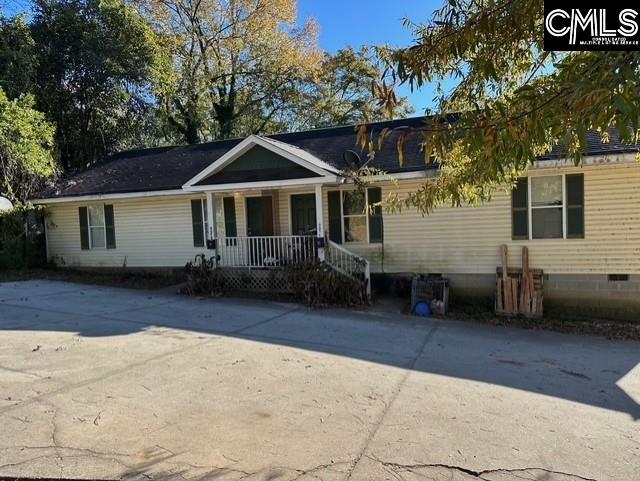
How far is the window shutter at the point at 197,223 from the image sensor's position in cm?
1423

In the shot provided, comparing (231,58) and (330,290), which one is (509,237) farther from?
(231,58)

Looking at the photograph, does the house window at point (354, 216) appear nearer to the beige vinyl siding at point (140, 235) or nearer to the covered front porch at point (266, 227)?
the covered front porch at point (266, 227)

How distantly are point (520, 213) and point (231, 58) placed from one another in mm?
21265

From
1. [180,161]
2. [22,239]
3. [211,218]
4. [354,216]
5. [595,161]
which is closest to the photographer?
[595,161]

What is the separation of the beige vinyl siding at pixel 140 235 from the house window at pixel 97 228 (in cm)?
24

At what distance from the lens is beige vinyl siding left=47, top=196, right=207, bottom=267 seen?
1445 cm

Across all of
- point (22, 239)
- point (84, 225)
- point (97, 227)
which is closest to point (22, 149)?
point (84, 225)

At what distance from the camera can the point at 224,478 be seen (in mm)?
3279

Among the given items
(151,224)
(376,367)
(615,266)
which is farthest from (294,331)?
(151,224)

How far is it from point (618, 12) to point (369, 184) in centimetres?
903

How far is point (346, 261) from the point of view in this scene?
11.8m

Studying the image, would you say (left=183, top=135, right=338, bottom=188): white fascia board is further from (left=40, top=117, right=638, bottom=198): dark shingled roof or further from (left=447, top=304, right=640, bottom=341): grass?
(left=447, top=304, right=640, bottom=341): grass

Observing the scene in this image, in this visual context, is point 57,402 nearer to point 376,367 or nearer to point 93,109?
point 376,367

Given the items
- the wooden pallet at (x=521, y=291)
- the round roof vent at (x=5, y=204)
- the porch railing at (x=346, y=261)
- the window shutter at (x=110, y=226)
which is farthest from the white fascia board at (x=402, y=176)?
the round roof vent at (x=5, y=204)
